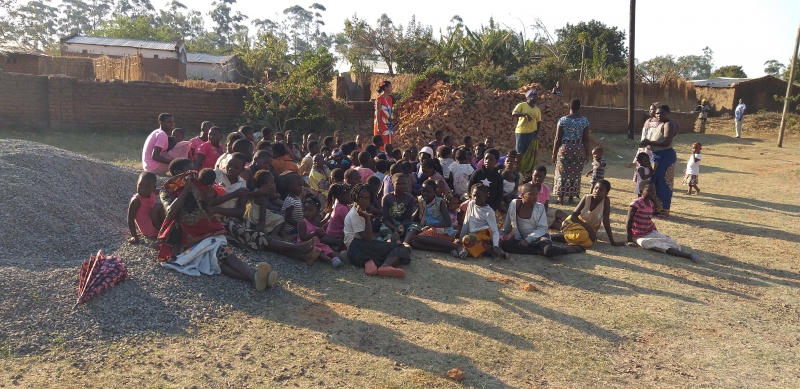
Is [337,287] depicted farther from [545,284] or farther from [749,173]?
[749,173]

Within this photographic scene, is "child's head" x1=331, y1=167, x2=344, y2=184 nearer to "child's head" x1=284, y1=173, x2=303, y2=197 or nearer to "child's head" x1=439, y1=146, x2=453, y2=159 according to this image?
"child's head" x1=284, y1=173, x2=303, y2=197

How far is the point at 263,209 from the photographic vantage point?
5691 mm

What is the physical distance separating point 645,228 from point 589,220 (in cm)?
63

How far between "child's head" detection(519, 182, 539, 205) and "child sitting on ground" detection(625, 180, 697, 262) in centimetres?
125

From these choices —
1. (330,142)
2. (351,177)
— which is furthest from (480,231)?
(330,142)

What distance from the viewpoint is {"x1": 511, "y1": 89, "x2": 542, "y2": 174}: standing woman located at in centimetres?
936

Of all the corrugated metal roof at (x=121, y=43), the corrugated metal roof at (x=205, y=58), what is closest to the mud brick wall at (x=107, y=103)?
the corrugated metal roof at (x=121, y=43)

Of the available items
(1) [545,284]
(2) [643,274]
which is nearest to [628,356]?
(1) [545,284]

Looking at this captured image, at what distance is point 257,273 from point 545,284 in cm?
259

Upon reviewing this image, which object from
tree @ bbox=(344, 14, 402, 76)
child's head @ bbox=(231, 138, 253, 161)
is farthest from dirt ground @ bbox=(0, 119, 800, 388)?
tree @ bbox=(344, 14, 402, 76)

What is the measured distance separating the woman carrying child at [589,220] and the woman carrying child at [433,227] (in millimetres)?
1346

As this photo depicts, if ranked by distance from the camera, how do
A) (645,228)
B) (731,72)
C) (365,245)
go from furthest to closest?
(731,72) → (645,228) → (365,245)

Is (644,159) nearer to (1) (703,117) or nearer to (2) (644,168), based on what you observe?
(2) (644,168)

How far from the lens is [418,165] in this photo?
8172 millimetres
